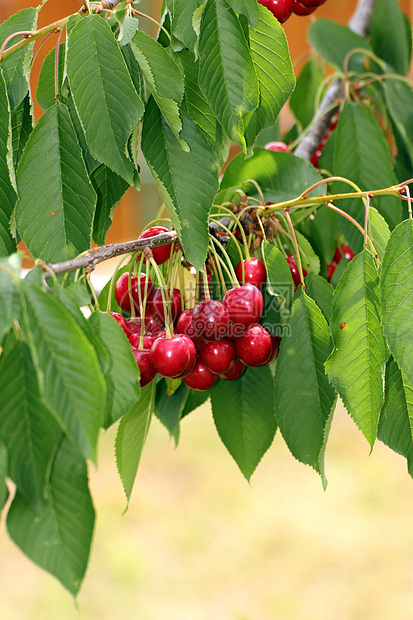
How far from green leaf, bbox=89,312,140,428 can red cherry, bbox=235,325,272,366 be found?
0.66ft

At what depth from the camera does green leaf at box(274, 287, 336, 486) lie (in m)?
0.65

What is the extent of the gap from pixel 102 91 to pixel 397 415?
15.8 inches

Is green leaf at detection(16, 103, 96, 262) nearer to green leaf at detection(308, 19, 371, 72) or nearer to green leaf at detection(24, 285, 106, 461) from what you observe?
green leaf at detection(24, 285, 106, 461)

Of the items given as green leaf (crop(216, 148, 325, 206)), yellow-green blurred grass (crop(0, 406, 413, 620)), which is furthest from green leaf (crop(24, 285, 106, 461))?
yellow-green blurred grass (crop(0, 406, 413, 620))

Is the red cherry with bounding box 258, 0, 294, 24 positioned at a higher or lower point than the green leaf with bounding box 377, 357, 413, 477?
higher

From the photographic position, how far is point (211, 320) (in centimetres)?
67

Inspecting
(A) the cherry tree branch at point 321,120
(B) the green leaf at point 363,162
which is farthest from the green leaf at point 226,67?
(A) the cherry tree branch at point 321,120

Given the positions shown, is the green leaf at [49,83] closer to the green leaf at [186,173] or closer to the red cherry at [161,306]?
the green leaf at [186,173]

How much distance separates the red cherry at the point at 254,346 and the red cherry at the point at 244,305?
13 mm

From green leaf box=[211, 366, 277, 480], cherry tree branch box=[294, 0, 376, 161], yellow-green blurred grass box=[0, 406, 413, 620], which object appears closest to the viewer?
green leaf box=[211, 366, 277, 480]

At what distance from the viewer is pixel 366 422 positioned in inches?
22.9

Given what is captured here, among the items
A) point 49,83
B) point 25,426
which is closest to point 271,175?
point 49,83

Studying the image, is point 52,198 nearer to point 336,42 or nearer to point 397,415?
point 397,415

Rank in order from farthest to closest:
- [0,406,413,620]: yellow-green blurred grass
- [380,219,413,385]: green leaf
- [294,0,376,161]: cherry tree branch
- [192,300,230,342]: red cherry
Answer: [0,406,413,620]: yellow-green blurred grass, [294,0,376,161]: cherry tree branch, [192,300,230,342]: red cherry, [380,219,413,385]: green leaf
